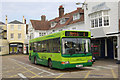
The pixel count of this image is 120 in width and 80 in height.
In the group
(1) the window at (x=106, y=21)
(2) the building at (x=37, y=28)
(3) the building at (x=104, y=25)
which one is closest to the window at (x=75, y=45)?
(3) the building at (x=104, y=25)

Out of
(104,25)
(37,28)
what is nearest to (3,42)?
(37,28)

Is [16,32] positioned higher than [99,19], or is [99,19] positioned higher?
[16,32]

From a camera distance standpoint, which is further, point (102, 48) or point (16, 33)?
point (16, 33)

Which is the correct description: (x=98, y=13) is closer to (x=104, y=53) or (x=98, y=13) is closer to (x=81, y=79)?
(x=104, y=53)

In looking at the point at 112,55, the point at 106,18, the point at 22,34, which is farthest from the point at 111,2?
the point at 22,34

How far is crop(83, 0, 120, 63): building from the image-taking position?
21.1 metres

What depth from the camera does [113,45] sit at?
2444cm

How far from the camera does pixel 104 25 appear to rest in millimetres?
22438

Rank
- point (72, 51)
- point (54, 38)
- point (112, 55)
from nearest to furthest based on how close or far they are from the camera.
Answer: point (72, 51) → point (54, 38) → point (112, 55)

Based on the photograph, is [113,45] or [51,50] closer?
[51,50]

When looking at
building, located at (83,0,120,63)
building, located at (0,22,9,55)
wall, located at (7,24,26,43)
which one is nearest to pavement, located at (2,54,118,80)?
building, located at (83,0,120,63)

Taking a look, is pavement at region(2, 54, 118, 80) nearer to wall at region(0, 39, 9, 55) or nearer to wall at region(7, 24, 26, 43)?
wall at region(0, 39, 9, 55)

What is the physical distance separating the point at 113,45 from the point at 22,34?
1534 inches

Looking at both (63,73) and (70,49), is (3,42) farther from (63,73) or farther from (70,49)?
(63,73)
